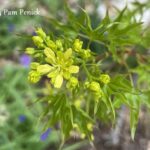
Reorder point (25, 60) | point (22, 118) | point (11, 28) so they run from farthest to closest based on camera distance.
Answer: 1. point (11, 28)
2. point (25, 60)
3. point (22, 118)

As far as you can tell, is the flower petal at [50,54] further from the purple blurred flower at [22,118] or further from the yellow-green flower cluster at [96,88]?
the purple blurred flower at [22,118]

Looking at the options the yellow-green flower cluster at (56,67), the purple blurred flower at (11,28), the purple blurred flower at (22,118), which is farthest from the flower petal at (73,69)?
the purple blurred flower at (11,28)

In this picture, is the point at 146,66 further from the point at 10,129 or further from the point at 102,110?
the point at 10,129

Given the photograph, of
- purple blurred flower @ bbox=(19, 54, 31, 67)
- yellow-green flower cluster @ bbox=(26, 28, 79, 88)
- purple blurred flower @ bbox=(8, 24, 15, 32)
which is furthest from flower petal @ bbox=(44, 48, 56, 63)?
purple blurred flower @ bbox=(8, 24, 15, 32)

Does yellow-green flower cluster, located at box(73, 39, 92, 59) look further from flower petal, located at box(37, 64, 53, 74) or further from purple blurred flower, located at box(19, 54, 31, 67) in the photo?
purple blurred flower, located at box(19, 54, 31, 67)

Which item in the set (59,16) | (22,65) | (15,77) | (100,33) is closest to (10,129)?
(15,77)

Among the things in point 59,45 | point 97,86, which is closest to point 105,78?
point 97,86

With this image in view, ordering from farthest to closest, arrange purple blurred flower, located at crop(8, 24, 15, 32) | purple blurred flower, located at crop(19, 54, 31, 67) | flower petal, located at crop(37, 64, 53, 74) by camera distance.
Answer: purple blurred flower, located at crop(8, 24, 15, 32)
purple blurred flower, located at crop(19, 54, 31, 67)
flower petal, located at crop(37, 64, 53, 74)

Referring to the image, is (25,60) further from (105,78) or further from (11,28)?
(105,78)

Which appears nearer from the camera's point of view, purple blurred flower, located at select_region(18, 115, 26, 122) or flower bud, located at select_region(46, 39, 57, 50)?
flower bud, located at select_region(46, 39, 57, 50)

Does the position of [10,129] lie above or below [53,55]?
below

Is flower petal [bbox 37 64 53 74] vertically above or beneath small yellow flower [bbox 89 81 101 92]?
above
